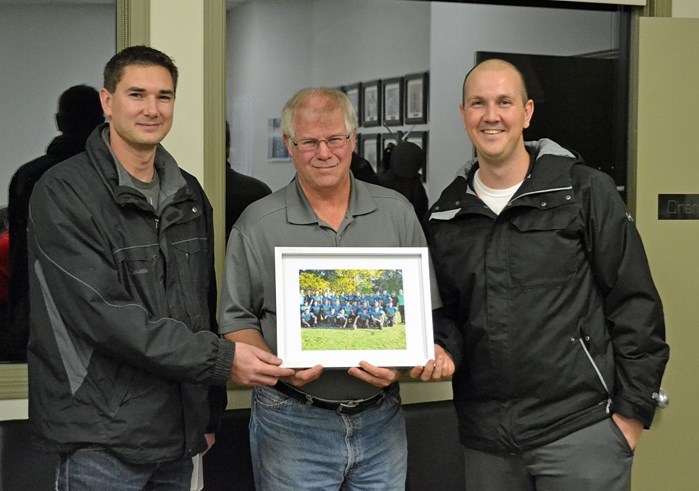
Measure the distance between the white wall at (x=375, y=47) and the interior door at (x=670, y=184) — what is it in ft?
0.89

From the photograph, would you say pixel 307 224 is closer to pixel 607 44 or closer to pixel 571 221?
pixel 571 221

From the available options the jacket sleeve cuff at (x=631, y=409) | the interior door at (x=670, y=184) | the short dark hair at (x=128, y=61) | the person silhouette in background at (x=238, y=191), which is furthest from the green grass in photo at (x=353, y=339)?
the interior door at (x=670, y=184)

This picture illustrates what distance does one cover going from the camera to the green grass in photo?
2.40 metres

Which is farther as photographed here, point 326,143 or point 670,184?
point 670,184

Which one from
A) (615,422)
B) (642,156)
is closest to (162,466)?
(615,422)

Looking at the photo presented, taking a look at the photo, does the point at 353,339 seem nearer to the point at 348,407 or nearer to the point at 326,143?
the point at 348,407

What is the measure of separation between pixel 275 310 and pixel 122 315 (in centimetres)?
45

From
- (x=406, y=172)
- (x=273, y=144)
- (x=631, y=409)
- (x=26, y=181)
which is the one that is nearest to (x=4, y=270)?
(x=26, y=181)

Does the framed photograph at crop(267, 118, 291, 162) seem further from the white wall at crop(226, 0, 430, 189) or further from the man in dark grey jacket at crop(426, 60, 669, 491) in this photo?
the man in dark grey jacket at crop(426, 60, 669, 491)

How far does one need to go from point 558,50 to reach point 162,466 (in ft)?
7.85

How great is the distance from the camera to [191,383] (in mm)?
2318

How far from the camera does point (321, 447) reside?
247 cm

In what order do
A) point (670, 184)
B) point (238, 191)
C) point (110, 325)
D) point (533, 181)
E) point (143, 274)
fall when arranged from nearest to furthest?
point (110, 325), point (143, 274), point (533, 181), point (238, 191), point (670, 184)

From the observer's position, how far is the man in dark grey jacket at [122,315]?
2.21m
